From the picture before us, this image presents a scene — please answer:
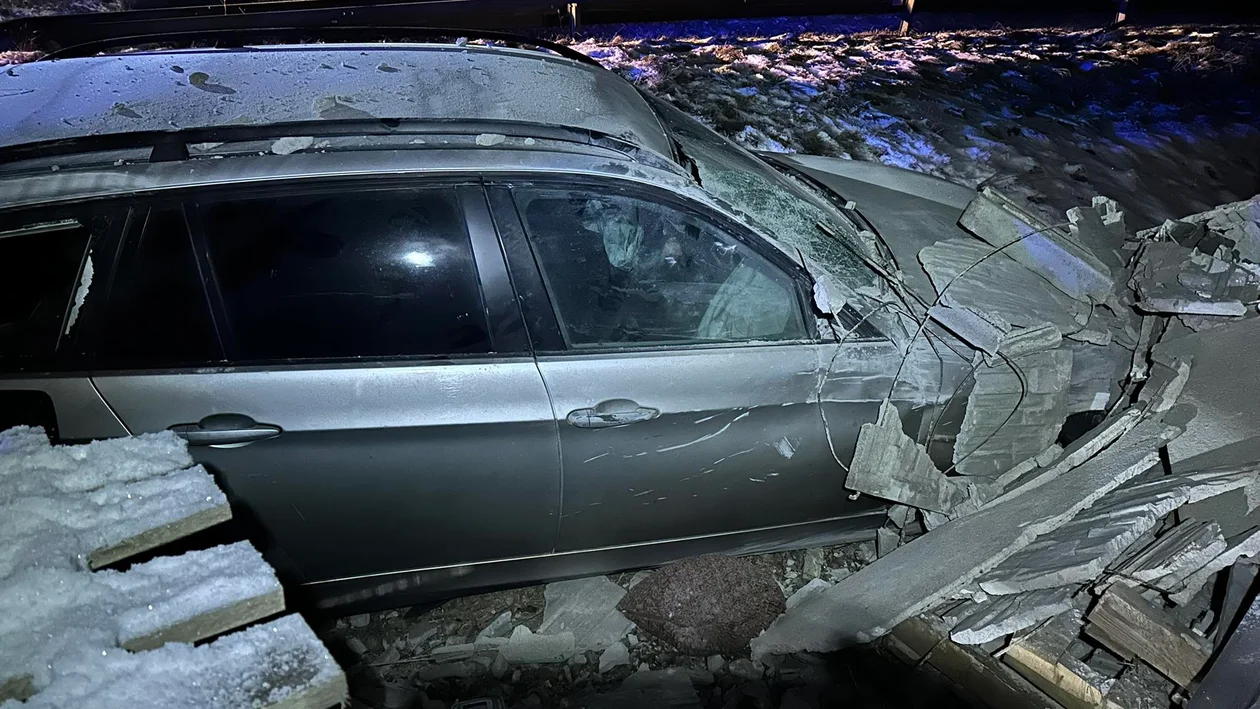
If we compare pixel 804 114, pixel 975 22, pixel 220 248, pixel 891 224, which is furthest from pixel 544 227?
pixel 975 22

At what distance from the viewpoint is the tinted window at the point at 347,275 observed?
2.41 metres

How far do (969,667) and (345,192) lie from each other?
8.03ft

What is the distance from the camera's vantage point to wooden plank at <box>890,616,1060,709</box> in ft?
8.80

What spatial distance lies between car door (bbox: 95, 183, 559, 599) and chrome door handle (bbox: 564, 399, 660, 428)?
9 cm

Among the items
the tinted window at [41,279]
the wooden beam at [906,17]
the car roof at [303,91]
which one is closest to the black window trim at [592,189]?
the car roof at [303,91]

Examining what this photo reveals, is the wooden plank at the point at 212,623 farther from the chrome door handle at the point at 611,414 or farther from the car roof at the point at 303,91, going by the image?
the car roof at the point at 303,91

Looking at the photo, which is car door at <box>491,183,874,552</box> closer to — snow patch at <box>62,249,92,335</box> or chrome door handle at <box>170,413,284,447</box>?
chrome door handle at <box>170,413,284,447</box>

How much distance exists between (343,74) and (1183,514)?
10.3 ft

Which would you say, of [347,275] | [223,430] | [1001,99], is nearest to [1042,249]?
[347,275]

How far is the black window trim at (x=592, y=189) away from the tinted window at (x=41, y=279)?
1.15 meters

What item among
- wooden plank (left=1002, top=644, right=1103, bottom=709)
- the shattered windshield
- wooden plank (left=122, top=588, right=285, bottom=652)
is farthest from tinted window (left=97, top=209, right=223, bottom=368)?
wooden plank (left=1002, top=644, right=1103, bottom=709)

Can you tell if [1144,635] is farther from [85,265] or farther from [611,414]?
[85,265]

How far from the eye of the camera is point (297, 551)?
2607 mm

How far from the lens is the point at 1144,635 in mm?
2557
